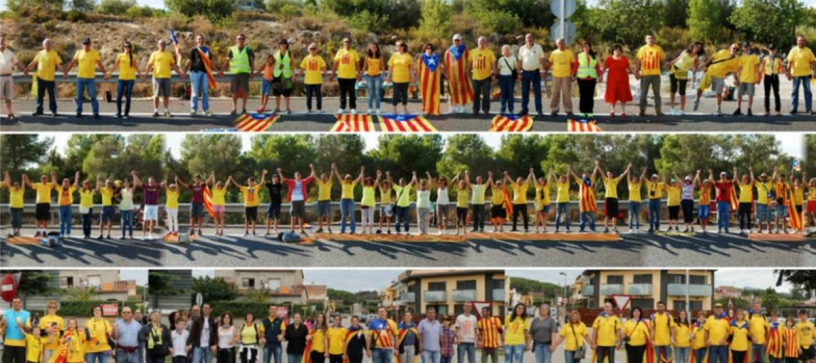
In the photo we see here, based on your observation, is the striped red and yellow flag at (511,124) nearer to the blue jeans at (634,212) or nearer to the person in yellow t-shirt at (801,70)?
the blue jeans at (634,212)

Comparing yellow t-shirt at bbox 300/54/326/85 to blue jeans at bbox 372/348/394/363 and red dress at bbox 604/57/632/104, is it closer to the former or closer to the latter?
red dress at bbox 604/57/632/104

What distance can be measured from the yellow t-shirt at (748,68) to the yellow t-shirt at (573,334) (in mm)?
6010

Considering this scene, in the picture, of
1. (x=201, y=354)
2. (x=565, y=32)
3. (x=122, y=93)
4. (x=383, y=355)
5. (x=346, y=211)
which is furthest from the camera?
(x=565, y=32)

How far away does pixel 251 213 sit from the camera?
65.2 ft

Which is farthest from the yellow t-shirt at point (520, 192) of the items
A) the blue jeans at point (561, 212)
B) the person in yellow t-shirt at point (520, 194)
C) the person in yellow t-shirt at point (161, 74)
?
the person in yellow t-shirt at point (161, 74)

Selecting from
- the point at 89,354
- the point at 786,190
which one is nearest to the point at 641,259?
the point at 786,190

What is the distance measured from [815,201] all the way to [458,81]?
6.47m

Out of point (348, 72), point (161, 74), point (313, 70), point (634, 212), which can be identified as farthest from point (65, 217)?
point (634, 212)

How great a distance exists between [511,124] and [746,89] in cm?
430

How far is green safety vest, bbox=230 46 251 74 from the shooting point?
20078mm

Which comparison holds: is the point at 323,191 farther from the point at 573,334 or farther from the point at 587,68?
the point at 573,334

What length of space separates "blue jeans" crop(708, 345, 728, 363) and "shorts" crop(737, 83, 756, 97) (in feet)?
15.9

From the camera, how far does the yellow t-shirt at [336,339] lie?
57.0ft

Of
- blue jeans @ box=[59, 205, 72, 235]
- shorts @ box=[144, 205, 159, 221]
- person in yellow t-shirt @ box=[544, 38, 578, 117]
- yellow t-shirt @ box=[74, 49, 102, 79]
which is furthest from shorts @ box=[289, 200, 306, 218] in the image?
person in yellow t-shirt @ box=[544, 38, 578, 117]
